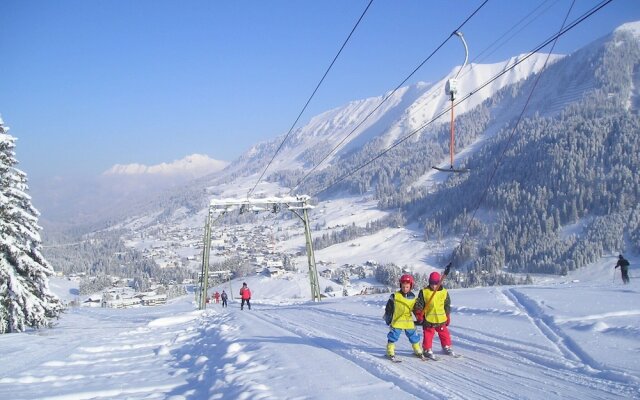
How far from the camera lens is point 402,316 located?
26.5 feet

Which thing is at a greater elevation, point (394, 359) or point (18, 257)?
point (18, 257)

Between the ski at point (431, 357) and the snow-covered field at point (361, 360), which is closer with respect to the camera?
the snow-covered field at point (361, 360)

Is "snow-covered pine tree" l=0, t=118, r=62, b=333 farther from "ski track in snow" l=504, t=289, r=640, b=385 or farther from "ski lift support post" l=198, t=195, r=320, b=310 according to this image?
"ski track in snow" l=504, t=289, r=640, b=385

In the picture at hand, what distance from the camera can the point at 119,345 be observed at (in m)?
14.1

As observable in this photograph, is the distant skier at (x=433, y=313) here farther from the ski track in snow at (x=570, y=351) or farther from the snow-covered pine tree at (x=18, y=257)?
the snow-covered pine tree at (x=18, y=257)

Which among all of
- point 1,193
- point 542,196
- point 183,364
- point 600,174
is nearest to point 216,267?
point 542,196

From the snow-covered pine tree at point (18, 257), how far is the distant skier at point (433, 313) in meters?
18.9

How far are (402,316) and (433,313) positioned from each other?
56 cm

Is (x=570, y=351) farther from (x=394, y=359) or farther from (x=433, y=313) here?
(x=394, y=359)

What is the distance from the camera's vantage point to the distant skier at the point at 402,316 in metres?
8.06

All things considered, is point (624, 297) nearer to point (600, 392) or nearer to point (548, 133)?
point (600, 392)

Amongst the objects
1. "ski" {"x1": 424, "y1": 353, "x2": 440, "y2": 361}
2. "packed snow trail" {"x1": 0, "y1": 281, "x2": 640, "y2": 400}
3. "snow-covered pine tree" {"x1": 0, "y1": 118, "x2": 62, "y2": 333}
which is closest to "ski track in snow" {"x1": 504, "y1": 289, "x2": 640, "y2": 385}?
"packed snow trail" {"x1": 0, "y1": 281, "x2": 640, "y2": 400}

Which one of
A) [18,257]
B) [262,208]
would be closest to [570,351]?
[18,257]

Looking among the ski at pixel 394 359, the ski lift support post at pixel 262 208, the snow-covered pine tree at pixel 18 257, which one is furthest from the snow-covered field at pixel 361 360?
the ski lift support post at pixel 262 208
